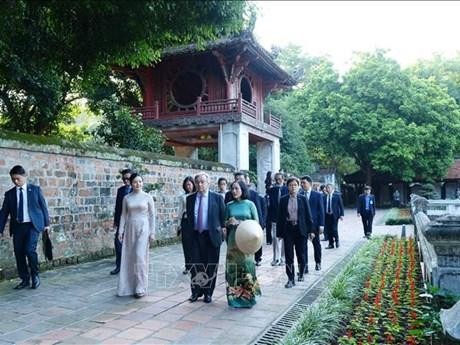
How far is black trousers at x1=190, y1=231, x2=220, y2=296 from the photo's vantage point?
5520mm

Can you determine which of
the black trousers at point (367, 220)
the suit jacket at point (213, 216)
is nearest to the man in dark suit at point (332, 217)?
the black trousers at point (367, 220)

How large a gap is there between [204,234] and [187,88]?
1543 cm

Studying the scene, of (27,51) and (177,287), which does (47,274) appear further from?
(27,51)

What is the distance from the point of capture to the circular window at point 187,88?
19344 millimetres

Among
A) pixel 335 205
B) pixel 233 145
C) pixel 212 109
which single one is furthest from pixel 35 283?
pixel 212 109

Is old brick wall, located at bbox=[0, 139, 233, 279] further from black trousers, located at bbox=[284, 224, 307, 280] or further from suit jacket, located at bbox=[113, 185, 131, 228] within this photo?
black trousers, located at bbox=[284, 224, 307, 280]

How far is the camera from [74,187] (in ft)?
27.6

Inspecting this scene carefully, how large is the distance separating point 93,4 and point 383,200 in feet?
109

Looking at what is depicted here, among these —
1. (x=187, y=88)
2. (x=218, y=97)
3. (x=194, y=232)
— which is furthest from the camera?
(x=187, y=88)

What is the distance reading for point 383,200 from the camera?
3394 cm

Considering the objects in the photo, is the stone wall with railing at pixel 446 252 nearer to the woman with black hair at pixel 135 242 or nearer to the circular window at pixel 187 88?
the woman with black hair at pixel 135 242

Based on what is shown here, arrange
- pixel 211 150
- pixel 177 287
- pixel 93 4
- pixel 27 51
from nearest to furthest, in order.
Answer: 1. pixel 93 4
2. pixel 27 51
3. pixel 177 287
4. pixel 211 150

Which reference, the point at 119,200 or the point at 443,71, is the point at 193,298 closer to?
the point at 119,200

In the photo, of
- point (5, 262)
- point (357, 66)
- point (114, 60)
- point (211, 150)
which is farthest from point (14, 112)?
point (357, 66)
